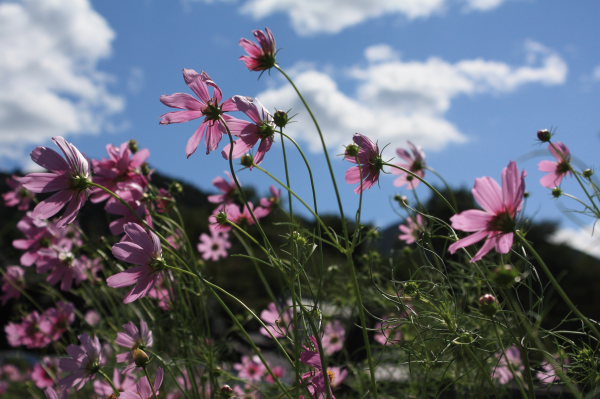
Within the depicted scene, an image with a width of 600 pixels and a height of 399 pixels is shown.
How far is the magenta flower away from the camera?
0.86 m

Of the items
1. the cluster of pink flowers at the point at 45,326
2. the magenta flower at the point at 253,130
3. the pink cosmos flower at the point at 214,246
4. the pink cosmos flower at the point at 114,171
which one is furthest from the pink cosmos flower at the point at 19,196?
the magenta flower at the point at 253,130

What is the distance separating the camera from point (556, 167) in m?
1.33

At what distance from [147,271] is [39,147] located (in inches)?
9.6

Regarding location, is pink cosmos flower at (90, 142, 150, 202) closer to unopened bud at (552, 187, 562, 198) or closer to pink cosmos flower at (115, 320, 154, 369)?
pink cosmos flower at (115, 320, 154, 369)

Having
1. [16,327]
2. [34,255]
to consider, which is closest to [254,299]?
[16,327]

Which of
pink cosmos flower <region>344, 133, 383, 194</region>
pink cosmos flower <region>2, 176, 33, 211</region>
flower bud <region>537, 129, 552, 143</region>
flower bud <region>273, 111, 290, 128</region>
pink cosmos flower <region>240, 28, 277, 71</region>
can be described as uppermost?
pink cosmos flower <region>2, 176, 33, 211</region>

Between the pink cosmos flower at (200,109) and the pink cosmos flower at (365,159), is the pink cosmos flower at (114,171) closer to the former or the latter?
the pink cosmos flower at (200,109)

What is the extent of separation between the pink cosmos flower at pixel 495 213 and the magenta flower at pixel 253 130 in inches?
13.3

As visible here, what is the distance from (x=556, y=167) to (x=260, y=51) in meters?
0.81

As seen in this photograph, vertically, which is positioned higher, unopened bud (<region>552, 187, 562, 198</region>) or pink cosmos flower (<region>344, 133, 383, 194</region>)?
unopened bud (<region>552, 187, 562, 198</region>)

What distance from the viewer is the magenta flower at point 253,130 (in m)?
0.86

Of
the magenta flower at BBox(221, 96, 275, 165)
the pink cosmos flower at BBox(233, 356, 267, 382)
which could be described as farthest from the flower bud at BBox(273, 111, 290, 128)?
the pink cosmos flower at BBox(233, 356, 267, 382)

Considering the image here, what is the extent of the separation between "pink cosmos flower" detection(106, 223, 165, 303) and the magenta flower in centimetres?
18

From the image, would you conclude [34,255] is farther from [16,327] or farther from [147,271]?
[147,271]
